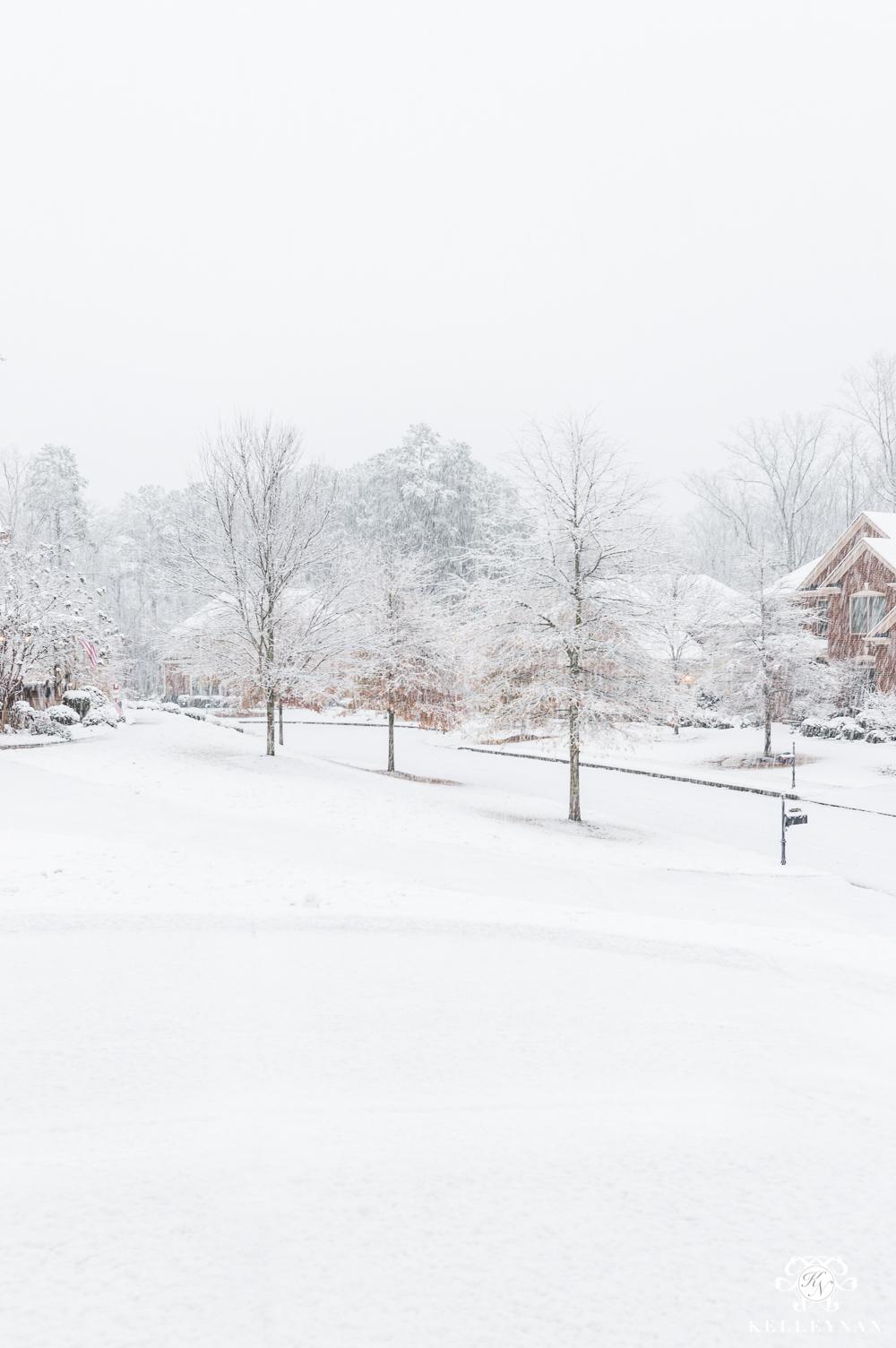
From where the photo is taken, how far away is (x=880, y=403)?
152 ft

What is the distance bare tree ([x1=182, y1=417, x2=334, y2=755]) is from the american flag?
6576 mm

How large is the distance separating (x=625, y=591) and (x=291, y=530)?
333 inches

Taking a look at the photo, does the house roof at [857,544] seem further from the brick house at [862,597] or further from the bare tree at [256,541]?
the bare tree at [256,541]

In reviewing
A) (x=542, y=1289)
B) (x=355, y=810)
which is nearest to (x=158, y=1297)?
(x=542, y=1289)

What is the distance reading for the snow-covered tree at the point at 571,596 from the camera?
54.6 ft

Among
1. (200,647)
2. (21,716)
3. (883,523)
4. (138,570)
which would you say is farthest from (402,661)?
(138,570)

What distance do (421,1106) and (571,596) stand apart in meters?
13.9

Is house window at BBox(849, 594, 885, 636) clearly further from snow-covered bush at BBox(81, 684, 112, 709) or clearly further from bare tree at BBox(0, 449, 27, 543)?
bare tree at BBox(0, 449, 27, 543)

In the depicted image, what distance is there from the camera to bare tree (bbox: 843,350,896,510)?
45.8 meters

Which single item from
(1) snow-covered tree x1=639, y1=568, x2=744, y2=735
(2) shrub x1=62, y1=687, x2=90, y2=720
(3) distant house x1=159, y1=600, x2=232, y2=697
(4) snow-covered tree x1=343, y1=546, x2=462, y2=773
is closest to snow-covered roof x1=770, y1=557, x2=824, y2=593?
(1) snow-covered tree x1=639, y1=568, x2=744, y2=735

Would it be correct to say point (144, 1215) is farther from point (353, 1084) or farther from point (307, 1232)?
point (353, 1084)

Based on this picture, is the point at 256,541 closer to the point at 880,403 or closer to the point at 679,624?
the point at 679,624

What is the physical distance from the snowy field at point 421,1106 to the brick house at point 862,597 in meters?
29.4

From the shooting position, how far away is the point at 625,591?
16.8 m
